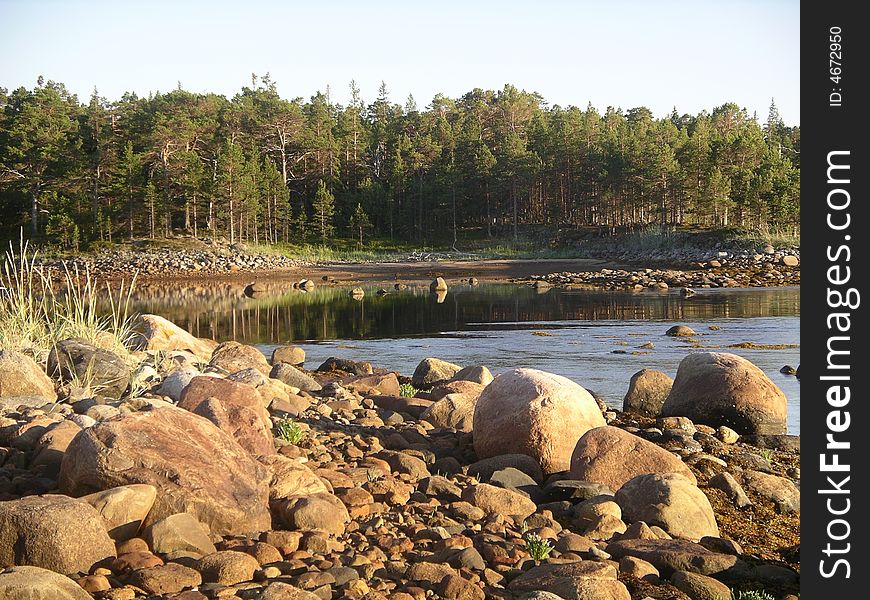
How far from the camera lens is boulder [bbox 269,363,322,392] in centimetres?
1316

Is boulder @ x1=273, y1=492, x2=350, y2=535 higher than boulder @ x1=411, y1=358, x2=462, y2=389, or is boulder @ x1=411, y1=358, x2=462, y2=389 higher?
boulder @ x1=273, y1=492, x2=350, y2=535

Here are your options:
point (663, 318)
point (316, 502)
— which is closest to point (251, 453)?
point (316, 502)

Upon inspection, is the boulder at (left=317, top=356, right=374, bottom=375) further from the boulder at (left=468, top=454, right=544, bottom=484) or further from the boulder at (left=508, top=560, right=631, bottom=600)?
the boulder at (left=508, top=560, right=631, bottom=600)

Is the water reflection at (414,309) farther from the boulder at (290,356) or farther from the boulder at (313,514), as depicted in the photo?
the boulder at (313,514)

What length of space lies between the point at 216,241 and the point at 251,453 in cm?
6770

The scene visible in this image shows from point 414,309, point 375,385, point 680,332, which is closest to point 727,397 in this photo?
point 375,385

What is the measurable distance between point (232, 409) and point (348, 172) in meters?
93.3

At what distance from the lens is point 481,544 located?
5.80 m

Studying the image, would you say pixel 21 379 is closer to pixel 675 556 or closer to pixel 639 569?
pixel 639 569

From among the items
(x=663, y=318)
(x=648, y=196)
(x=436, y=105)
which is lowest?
(x=663, y=318)

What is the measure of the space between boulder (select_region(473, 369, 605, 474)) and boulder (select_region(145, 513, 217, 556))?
372cm

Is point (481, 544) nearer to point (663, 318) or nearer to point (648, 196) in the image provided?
point (663, 318)

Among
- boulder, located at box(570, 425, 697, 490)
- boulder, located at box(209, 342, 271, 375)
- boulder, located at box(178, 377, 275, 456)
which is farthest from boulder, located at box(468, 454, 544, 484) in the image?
boulder, located at box(209, 342, 271, 375)

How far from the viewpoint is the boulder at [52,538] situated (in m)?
4.89
